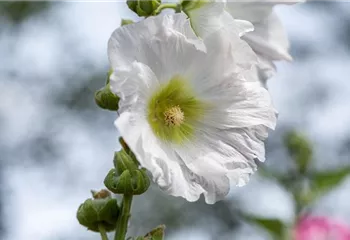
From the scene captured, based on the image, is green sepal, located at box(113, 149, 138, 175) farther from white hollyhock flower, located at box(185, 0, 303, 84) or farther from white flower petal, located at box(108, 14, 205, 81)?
white hollyhock flower, located at box(185, 0, 303, 84)

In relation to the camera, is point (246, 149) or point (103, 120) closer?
point (246, 149)

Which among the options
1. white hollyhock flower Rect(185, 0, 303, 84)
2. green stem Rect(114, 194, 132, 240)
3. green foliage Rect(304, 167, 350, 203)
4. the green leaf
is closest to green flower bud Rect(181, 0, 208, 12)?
white hollyhock flower Rect(185, 0, 303, 84)

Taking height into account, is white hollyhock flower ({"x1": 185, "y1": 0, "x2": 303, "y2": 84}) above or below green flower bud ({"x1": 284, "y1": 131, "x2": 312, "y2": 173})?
above

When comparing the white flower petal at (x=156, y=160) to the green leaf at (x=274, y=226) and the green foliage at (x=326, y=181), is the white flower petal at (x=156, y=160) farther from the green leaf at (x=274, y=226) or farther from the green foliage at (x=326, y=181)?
the green foliage at (x=326, y=181)

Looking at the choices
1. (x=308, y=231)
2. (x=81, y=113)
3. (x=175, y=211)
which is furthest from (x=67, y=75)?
(x=308, y=231)

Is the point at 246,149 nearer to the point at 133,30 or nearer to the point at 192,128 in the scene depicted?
the point at 192,128

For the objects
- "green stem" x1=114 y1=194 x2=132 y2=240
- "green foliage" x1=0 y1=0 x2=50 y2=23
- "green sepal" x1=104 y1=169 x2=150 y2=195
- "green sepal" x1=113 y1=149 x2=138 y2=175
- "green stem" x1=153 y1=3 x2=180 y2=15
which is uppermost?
"green stem" x1=153 y1=3 x2=180 y2=15

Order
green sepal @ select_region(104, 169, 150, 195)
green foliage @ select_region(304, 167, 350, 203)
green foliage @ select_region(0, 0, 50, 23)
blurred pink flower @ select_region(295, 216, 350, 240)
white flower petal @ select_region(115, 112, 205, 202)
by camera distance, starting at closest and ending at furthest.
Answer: white flower petal @ select_region(115, 112, 205, 202) < green sepal @ select_region(104, 169, 150, 195) < blurred pink flower @ select_region(295, 216, 350, 240) < green foliage @ select_region(304, 167, 350, 203) < green foliage @ select_region(0, 0, 50, 23)
